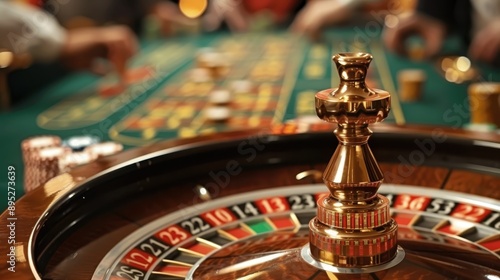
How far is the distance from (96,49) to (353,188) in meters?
3.11

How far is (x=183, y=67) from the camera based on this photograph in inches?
165

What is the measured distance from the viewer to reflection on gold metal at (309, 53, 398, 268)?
3.10 ft

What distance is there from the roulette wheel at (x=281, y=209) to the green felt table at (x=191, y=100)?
582 mm

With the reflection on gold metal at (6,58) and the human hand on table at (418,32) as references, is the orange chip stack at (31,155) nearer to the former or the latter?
the reflection on gold metal at (6,58)

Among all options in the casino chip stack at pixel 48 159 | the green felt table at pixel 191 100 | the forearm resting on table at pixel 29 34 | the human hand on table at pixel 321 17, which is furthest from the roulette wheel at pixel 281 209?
the human hand on table at pixel 321 17

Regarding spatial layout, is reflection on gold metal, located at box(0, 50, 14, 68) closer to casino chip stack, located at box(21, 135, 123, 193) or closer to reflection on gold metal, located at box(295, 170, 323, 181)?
casino chip stack, located at box(21, 135, 123, 193)

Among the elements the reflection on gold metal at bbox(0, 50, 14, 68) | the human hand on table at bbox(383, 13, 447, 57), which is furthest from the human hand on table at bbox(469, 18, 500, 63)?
the reflection on gold metal at bbox(0, 50, 14, 68)

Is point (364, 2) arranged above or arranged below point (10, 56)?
above

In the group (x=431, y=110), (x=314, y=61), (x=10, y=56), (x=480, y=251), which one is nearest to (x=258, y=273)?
(x=480, y=251)

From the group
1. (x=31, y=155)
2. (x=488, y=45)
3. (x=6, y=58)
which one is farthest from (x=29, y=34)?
(x=488, y=45)

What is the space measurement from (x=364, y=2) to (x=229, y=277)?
17.1 feet

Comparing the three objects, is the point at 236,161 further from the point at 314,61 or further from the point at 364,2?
the point at 364,2

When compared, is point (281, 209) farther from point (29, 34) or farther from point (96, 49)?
point (96, 49)

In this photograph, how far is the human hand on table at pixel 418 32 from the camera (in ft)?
13.6
